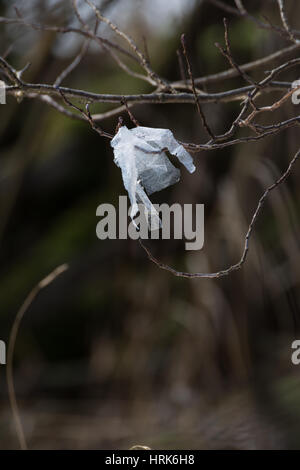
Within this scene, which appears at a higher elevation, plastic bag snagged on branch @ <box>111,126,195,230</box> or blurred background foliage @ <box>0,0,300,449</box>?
blurred background foliage @ <box>0,0,300,449</box>

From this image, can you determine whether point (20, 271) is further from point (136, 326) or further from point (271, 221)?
point (271, 221)

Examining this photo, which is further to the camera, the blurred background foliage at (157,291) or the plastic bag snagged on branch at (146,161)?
the blurred background foliage at (157,291)

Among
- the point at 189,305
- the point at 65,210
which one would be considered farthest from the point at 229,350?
the point at 65,210

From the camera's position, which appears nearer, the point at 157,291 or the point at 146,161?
the point at 146,161

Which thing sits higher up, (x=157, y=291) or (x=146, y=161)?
(x=157, y=291)
